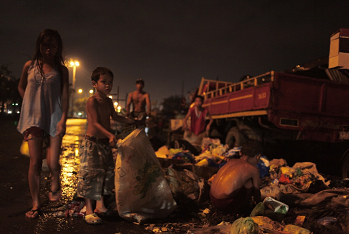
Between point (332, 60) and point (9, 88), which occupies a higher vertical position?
point (9, 88)

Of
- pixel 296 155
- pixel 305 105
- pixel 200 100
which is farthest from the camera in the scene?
pixel 296 155

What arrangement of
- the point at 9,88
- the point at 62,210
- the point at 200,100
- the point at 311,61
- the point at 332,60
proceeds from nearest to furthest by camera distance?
1. the point at 62,210
2. the point at 332,60
3. the point at 200,100
4. the point at 311,61
5. the point at 9,88

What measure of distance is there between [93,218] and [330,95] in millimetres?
5592

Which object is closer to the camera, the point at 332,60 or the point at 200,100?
the point at 332,60

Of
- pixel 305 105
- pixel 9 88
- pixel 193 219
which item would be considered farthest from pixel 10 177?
pixel 9 88

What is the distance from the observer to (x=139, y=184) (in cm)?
258

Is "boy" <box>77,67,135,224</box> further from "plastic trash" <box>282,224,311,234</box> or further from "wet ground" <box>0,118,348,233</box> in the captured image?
"plastic trash" <box>282,224,311,234</box>

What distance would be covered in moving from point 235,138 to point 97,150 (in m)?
5.24

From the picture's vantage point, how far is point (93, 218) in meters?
2.47

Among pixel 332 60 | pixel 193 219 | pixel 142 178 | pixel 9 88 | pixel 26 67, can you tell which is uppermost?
pixel 9 88

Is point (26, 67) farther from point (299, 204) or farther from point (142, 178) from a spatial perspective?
point (299, 204)

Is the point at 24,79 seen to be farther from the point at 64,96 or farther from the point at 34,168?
the point at 34,168

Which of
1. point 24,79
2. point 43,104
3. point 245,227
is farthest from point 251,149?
point 24,79

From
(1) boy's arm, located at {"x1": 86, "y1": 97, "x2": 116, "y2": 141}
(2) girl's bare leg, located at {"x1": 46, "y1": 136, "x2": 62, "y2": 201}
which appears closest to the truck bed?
(1) boy's arm, located at {"x1": 86, "y1": 97, "x2": 116, "y2": 141}
